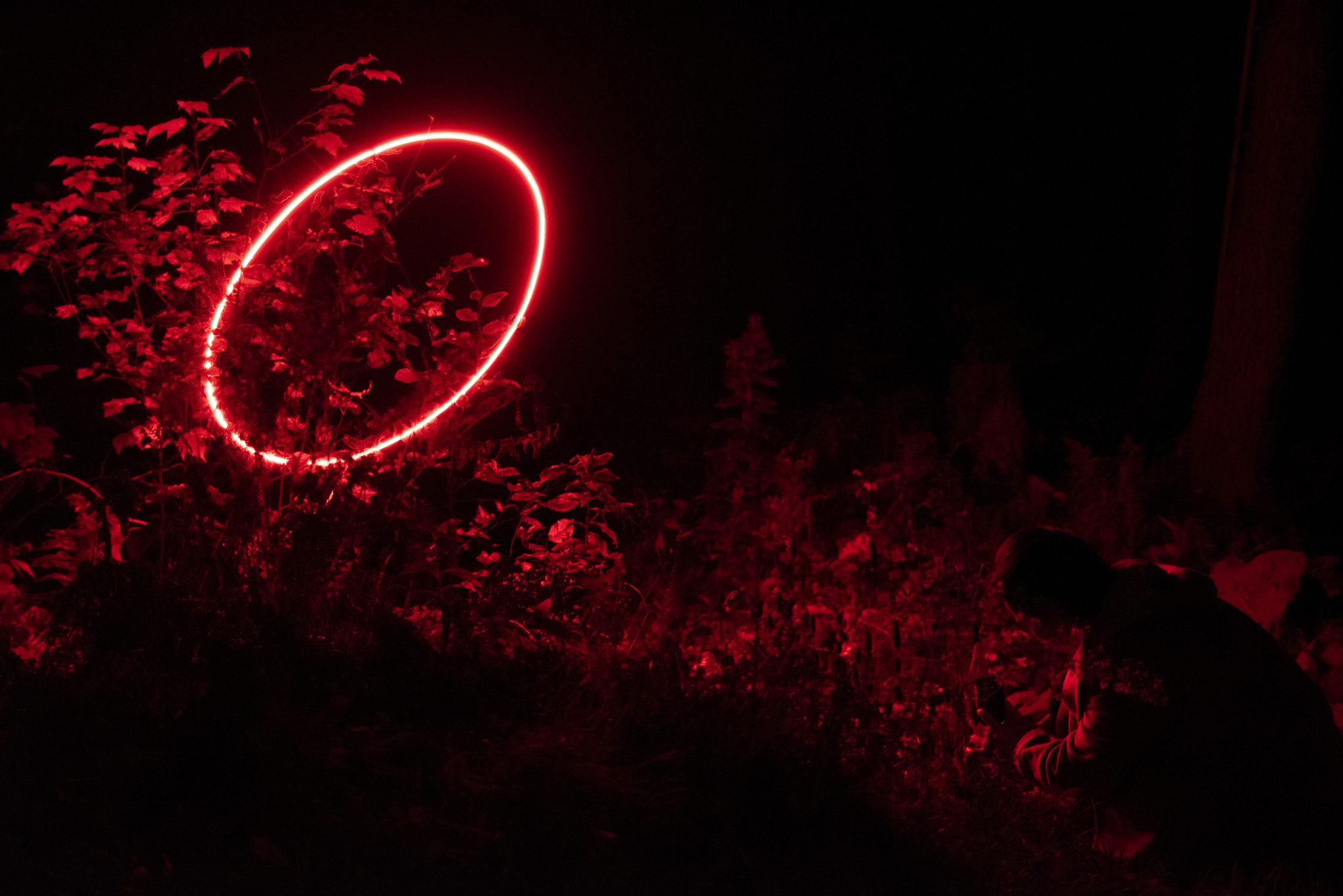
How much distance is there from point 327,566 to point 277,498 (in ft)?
3.25

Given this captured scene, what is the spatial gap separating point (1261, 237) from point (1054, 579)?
5885 millimetres

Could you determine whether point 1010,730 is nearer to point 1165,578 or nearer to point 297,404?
point 1165,578

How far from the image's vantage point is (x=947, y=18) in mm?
14750

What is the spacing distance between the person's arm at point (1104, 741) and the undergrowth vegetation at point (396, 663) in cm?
32

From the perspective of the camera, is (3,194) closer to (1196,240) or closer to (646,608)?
(646,608)

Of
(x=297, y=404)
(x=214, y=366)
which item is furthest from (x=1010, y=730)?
(x=214, y=366)

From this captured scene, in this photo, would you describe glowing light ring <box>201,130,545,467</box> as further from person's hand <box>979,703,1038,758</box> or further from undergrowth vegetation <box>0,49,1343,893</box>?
person's hand <box>979,703,1038,758</box>

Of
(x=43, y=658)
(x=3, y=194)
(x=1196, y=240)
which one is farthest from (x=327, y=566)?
(x=1196, y=240)

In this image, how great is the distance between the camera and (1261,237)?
28.5ft

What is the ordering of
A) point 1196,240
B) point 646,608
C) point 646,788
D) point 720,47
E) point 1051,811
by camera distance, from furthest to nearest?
point 1196,240 < point 720,47 < point 646,608 < point 1051,811 < point 646,788

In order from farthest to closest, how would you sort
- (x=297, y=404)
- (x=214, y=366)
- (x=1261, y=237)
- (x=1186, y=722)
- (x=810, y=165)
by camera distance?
(x=810, y=165) → (x=1261, y=237) → (x=297, y=404) → (x=214, y=366) → (x=1186, y=722)

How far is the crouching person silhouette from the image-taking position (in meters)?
3.80

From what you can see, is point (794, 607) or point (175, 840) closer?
point (175, 840)

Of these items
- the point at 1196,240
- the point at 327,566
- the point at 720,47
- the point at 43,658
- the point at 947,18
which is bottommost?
the point at 43,658
